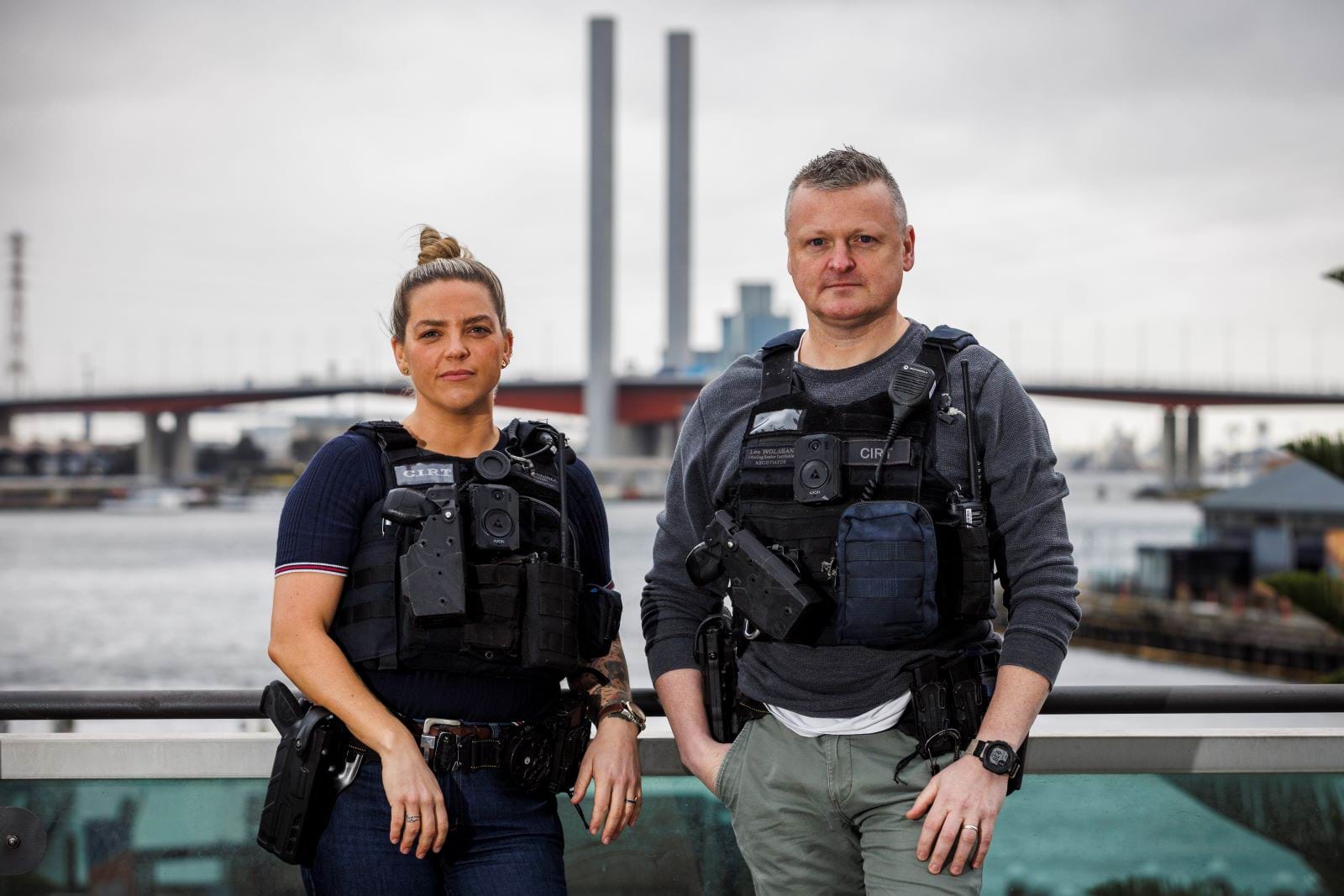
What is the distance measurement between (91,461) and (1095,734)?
64.7 meters

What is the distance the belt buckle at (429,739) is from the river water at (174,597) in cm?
531

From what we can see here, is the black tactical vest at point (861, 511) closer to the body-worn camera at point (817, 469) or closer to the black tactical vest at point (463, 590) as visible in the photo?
the body-worn camera at point (817, 469)

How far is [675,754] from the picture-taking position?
2.24 m

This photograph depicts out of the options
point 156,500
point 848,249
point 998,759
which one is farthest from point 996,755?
point 156,500

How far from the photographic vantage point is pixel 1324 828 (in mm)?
2285

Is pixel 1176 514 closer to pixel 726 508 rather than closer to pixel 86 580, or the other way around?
pixel 86 580

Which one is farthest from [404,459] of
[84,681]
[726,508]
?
[84,681]

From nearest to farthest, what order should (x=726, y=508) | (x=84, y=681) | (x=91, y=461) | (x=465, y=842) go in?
(x=465, y=842) → (x=726, y=508) → (x=84, y=681) → (x=91, y=461)

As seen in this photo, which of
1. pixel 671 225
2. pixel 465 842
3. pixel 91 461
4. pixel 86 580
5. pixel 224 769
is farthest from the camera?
pixel 91 461

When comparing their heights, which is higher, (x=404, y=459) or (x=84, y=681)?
(x=404, y=459)

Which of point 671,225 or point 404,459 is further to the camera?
point 671,225

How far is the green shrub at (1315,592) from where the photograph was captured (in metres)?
7.36

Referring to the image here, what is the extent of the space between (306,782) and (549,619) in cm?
36

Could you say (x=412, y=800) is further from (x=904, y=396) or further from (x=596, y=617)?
(x=904, y=396)
